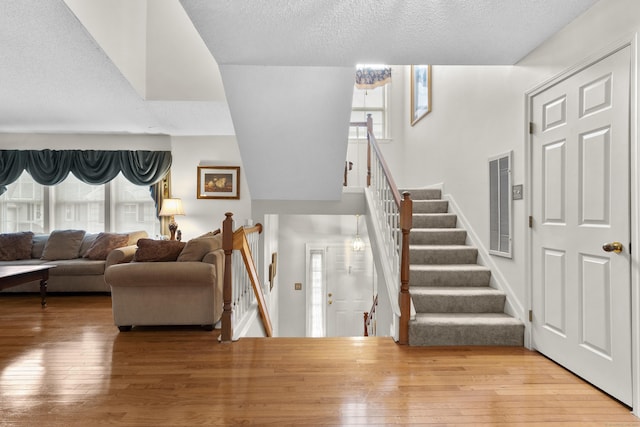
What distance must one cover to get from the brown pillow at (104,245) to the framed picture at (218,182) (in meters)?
1.40

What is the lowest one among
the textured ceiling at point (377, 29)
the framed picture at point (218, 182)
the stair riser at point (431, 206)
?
the stair riser at point (431, 206)

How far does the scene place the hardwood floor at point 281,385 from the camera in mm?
1999

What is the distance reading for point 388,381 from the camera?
7.85 feet

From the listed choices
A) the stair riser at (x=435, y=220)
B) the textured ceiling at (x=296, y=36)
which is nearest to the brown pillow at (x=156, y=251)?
the textured ceiling at (x=296, y=36)

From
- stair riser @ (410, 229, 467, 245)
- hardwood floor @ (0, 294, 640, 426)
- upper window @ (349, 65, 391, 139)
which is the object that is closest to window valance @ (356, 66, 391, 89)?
upper window @ (349, 65, 391, 139)

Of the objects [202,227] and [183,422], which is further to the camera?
[202,227]

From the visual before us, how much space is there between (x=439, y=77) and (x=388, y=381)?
13.4 feet

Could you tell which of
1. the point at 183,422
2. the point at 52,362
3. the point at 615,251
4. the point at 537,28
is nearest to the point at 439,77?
the point at 537,28

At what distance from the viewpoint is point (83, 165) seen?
620cm

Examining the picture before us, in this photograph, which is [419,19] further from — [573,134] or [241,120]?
[241,120]

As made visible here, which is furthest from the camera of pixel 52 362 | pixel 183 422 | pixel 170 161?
pixel 170 161

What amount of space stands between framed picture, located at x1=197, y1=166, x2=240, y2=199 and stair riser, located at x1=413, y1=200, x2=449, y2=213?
10.3 ft

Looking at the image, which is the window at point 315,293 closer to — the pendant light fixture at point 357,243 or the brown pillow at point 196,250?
the pendant light fixture at point 357,243

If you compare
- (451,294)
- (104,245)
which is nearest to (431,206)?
(451,294)
